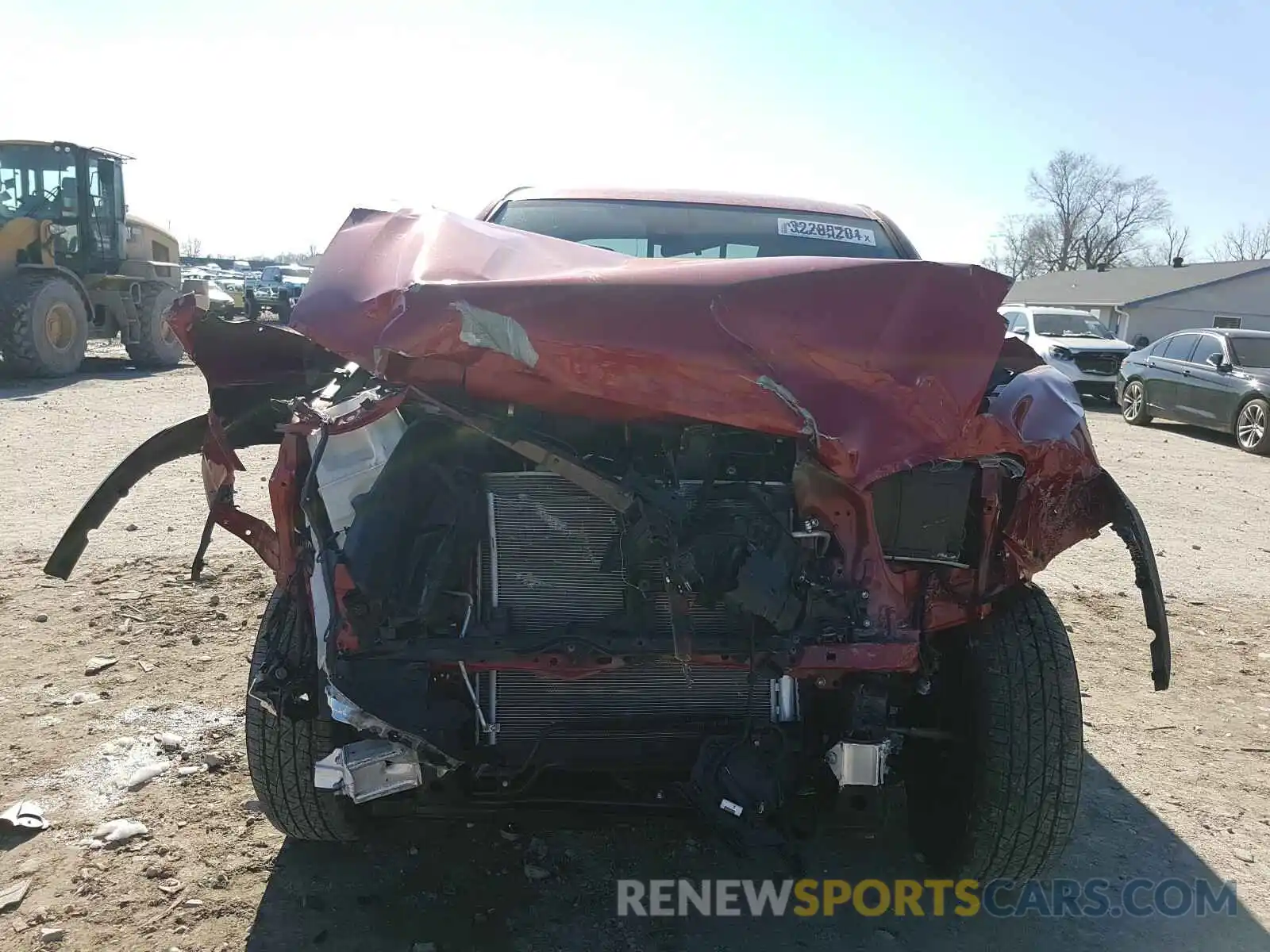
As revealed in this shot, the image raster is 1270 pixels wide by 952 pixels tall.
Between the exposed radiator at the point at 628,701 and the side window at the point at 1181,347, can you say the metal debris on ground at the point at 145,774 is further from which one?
the side window at the point at 1181,347

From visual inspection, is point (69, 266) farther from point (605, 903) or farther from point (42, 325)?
point (605, 903)

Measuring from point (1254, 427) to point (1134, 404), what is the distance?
280 cm

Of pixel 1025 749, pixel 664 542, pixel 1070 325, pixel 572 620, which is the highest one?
pixel 1070 325

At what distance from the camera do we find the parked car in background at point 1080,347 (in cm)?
1659

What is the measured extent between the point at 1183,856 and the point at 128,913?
314 centimetres

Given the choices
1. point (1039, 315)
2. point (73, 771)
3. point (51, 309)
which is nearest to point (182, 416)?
point (51, 309)

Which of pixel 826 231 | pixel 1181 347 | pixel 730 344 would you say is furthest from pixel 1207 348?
pixel 730 344

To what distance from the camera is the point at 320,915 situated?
253 cm

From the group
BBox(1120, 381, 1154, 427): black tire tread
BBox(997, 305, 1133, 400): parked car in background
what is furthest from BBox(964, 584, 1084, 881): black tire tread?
BBox(997, 305, 1133, 400): parked car in background

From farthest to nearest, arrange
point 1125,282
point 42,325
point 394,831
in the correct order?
point 1125,282 < point 42,325 < point 394,831

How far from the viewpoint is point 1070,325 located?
18.2m

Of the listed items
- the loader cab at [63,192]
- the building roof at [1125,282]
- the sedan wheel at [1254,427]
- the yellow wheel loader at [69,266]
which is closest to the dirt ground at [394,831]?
the sedan wheel at [1254,427]

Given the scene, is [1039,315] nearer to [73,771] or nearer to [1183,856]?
[1183,856]

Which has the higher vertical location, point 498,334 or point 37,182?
point 37,182
